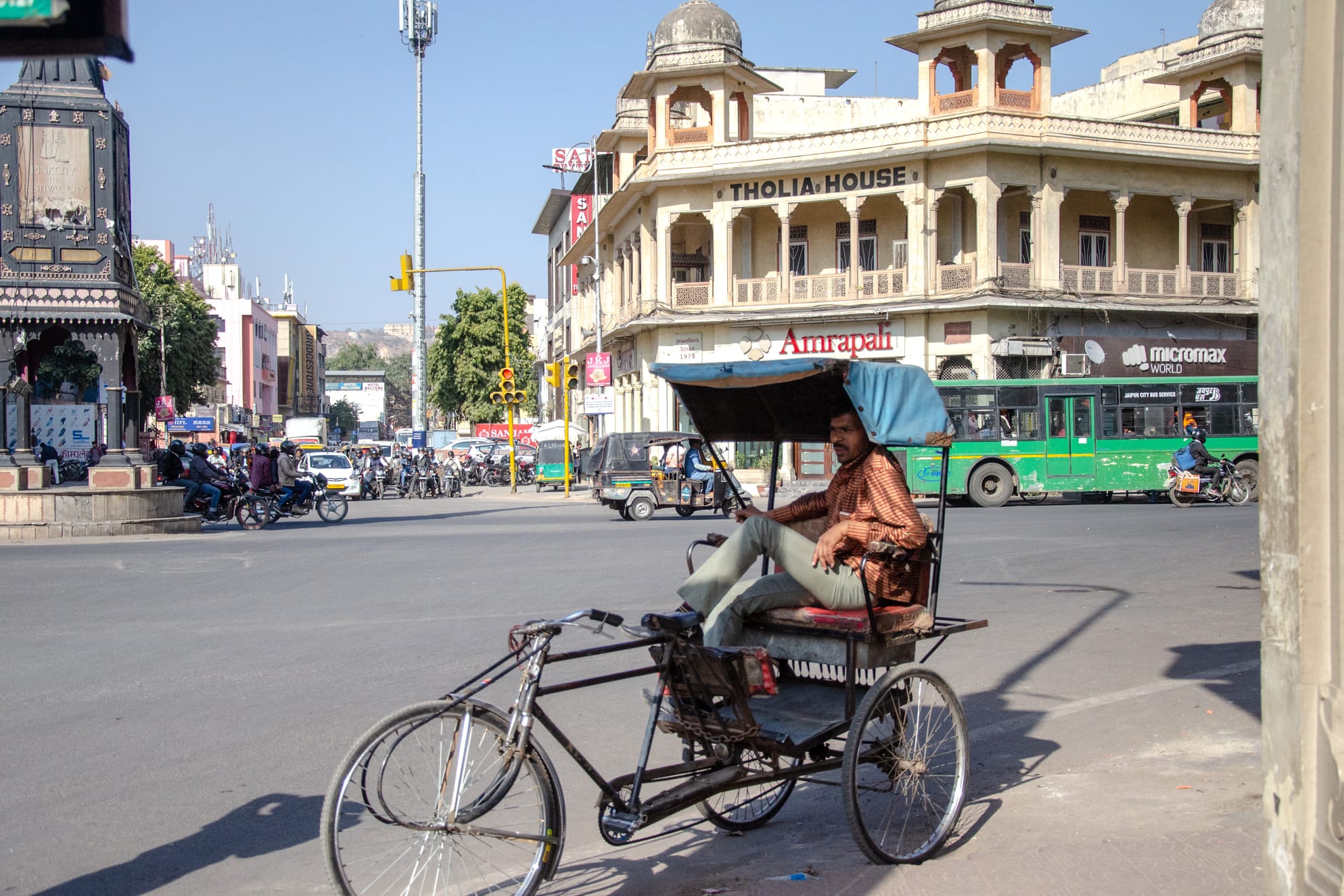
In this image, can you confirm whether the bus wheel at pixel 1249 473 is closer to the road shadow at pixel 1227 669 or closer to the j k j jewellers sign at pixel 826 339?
the j k j jewellers sign at pixel 826 339

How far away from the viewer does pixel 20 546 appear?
56.5 feet

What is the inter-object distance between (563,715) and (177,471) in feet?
59.3

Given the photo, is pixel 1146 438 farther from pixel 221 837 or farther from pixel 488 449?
pixel 488 449

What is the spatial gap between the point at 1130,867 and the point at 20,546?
685 inches

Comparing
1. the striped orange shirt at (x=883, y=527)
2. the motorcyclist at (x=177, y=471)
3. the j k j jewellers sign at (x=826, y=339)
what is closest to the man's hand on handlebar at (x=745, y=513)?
the striped orange shirt at (x=883, y=527)

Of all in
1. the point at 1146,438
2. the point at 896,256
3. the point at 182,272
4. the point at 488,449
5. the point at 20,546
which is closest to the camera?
the point at 20,546

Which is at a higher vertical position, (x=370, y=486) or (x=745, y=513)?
(x=745, y=513)

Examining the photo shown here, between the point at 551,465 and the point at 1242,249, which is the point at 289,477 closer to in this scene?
the point at 551,465

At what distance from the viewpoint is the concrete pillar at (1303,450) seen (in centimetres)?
299

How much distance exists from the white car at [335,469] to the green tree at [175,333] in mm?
21711

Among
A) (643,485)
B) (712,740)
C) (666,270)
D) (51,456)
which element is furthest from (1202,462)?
(51,456)

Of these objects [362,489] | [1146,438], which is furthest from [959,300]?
[362,489]

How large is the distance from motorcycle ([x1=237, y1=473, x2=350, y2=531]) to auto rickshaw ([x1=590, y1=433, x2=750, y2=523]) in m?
5.42

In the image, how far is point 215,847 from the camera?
4.54m
